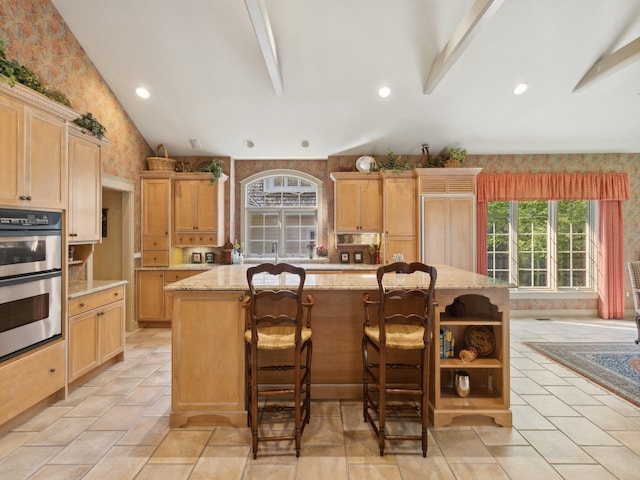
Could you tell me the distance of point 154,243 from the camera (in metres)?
5.28

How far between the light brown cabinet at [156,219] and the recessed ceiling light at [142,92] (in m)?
1.16

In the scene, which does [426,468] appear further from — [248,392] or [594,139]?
[594,139]

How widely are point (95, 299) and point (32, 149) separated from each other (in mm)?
1475

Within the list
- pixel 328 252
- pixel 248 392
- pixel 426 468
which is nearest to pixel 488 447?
pixel 426 468

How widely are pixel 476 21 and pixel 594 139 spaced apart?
3.82 metres

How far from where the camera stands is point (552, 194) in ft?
18.6

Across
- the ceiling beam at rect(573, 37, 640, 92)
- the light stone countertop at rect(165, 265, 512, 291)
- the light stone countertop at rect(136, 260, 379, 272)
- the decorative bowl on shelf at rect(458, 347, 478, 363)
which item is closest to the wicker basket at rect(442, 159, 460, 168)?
the ceiling beam at rect(573, 37, 640, 92)

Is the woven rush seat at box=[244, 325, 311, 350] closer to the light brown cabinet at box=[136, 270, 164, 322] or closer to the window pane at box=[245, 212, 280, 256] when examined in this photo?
the light brown cabinet at box=[136, 270, 164, 322]

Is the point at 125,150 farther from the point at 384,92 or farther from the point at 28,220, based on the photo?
the point at 384,92

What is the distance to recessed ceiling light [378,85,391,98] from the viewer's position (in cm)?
A: 447

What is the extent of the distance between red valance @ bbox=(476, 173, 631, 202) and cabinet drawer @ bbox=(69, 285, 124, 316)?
5.44 meters

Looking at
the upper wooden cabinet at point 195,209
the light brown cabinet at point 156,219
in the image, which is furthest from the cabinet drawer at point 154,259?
the upper wooden cabinet at point 195,209

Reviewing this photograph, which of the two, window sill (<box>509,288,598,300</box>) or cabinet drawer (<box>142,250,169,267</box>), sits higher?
cabinet drawer (<box>142,250,169,267</box>)

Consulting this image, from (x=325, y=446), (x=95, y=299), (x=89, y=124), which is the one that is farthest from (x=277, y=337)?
(x=89, y=124)
